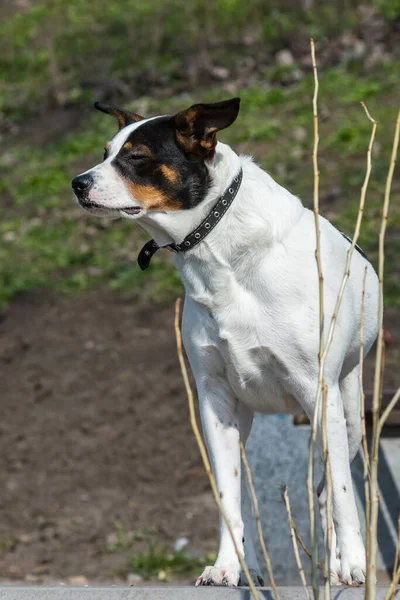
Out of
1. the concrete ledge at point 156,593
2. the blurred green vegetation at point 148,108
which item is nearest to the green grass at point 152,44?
the blurred green vegetation at point 148,108

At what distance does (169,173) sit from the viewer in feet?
11.4

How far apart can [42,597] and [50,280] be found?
21.9ft

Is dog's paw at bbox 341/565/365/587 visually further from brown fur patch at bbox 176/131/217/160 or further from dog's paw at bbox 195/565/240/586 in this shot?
brown fur patch at bbox 176/131/217/160

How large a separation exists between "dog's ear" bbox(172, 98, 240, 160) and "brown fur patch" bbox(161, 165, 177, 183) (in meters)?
0.08

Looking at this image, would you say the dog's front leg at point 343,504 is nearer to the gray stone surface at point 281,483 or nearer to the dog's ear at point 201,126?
the dog's ear at point 201,126

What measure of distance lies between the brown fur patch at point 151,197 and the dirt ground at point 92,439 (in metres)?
2.86

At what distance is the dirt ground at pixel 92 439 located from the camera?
600 cm

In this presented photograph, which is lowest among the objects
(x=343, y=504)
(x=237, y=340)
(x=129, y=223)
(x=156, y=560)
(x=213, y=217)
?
(x=129, y=223)

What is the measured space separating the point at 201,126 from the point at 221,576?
156 cm

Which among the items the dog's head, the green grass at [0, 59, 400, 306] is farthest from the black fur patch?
the green grass at [0, 59, 400, 306]

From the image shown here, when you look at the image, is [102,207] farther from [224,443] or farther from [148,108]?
[148,108]

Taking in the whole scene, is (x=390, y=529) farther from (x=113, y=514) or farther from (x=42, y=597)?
(x=42, y=597)

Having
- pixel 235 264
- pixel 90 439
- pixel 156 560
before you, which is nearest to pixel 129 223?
pixel 90 439

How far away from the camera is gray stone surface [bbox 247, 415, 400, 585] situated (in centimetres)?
512
